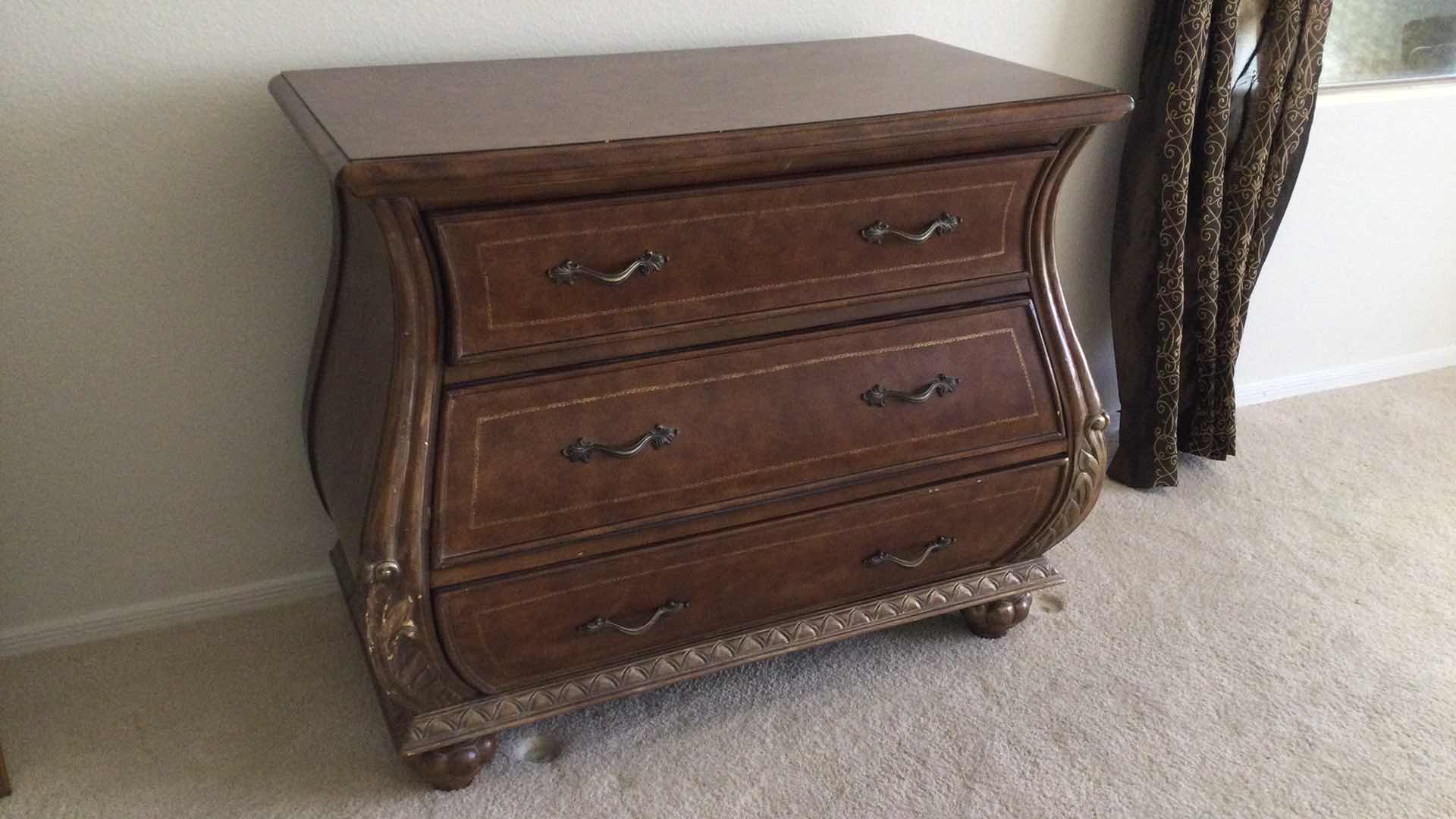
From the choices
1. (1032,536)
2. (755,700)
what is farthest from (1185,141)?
(755,700)

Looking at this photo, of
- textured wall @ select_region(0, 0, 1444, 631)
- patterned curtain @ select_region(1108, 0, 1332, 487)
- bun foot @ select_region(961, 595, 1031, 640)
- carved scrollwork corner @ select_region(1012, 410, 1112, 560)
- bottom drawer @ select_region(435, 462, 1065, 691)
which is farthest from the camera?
patterned curtain @ select_region(1108, 0, 1332, 487)

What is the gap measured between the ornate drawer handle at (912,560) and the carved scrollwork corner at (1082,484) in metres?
0.16

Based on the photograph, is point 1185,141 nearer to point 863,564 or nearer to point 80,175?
point 863,564

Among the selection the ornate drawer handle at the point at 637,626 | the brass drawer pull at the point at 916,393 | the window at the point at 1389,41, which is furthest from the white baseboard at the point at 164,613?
the window at the point at 1389,41

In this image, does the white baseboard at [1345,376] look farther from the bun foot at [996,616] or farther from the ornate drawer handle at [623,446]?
the ornate drawer handle at [623,446]

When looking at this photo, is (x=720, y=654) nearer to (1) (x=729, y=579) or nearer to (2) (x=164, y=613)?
(1) (x=729, y=579)

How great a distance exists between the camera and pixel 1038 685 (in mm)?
1639

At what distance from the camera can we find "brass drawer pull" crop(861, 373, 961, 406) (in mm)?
1421

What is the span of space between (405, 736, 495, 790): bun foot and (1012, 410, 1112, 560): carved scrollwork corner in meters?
0.78

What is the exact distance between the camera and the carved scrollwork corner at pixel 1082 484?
1562 mm

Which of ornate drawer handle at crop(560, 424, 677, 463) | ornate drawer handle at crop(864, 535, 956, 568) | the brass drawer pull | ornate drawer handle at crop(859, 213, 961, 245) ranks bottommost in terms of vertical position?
ornate drawer handle at crop(864, 535, 956, 568)

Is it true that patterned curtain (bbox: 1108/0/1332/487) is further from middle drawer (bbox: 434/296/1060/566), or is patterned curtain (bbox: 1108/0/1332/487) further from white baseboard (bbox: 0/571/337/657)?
white baseboard (bbox: 0/571/337/657)

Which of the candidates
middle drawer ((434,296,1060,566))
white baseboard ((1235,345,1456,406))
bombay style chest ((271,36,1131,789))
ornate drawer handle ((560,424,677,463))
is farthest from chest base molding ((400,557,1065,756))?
white baseboard ((1235,345,1456,406))

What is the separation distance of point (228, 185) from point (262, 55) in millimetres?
176
